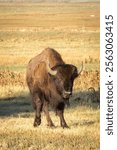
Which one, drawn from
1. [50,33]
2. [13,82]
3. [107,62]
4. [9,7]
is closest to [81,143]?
→ [107,62]

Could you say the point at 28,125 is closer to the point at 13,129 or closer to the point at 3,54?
the point at 13,129

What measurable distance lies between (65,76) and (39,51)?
6.59 ft

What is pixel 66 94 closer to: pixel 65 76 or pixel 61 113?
pixel 65 76

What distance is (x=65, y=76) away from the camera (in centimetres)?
1116

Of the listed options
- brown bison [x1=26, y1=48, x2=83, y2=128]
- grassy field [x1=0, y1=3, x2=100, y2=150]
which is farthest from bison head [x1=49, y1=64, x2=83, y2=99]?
grassy field [x1=0, y1=3, x2=100, y2=150]

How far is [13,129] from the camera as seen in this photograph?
11492 millimetres

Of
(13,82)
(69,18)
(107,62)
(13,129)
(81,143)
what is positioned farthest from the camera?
(13,82)

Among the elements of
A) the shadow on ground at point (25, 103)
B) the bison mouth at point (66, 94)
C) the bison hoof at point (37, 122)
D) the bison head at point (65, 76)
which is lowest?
the shadow on ground at point (25, 103)

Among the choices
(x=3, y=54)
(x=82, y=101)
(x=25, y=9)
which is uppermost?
(x=25, y=9)

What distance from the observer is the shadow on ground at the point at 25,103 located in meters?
13.5

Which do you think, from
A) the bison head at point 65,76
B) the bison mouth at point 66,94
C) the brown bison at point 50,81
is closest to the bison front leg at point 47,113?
the brown bison at point 50,81

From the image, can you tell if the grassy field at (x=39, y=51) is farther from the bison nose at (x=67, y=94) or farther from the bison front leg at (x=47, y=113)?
the bison nose at (x=67, y=94)

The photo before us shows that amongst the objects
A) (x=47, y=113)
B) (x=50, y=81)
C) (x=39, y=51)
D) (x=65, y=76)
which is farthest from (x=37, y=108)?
(x=65, y=76)

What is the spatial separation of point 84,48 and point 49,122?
5.25 ft
